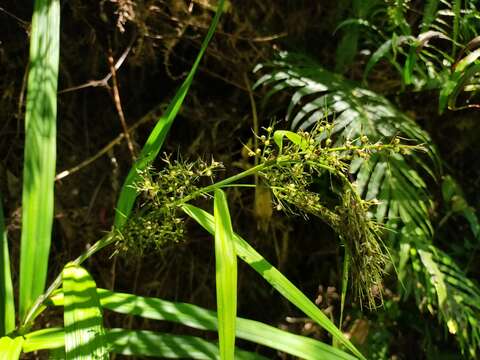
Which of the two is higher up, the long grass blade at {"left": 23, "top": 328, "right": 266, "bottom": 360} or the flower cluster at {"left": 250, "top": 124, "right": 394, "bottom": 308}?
the flower cluster at {"left": 250, "top": 124, "right": 394, "bottom": 308}

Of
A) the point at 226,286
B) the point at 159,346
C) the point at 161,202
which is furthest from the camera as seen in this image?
the point at 159,346

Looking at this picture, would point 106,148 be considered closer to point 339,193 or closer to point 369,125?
A: point 369,125

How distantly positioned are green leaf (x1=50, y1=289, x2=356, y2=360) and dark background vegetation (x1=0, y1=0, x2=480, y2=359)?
1.21 feet

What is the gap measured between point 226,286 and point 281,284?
0.57ft

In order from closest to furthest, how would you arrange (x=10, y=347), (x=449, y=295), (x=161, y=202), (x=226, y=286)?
1. (x=226, y=286)
2. (x=161, y=202)
3. (x=10, y=347)
4. (x=449, y=295)

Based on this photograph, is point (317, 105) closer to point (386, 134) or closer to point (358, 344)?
point (386, 134)

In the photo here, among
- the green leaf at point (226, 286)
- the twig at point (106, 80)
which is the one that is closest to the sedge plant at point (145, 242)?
the green leaf at point (226, 286)

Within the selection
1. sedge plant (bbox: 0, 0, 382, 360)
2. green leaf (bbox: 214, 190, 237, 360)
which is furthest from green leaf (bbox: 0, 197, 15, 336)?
green leaf (bbox: 214, 190, 237, 360)

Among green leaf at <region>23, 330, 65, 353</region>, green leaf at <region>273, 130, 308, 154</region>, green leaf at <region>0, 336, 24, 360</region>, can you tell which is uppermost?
green leaf at <region>273, 130, 308, 154</region>

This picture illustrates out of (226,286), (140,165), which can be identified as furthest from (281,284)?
(140,165)

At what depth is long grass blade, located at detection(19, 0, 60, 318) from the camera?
1.02 meters

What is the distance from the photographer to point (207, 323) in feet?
3.33

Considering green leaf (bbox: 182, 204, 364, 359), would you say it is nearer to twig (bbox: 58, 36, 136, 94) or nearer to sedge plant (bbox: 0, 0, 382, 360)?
sedge plant (bbox: 0, 0, 382, 360)

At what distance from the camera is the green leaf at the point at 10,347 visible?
2.88ft
